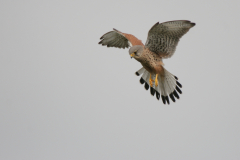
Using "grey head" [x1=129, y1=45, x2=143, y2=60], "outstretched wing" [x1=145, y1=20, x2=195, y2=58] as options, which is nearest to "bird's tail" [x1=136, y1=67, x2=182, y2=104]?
"outstretched wing" [x1=145, y1=20, x2=195, y2=58]

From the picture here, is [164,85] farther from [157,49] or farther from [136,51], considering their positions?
[136,51]

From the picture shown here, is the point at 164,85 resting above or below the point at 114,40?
below

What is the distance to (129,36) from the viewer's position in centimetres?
848

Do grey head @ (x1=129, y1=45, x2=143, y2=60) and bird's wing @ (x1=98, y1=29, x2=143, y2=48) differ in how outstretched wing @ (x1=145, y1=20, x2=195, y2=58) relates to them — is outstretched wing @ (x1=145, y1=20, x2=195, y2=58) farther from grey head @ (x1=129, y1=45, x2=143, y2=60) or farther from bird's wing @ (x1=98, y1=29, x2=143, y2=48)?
bird's wing @ (x1=98, y1=29, x2=143, y2=48)

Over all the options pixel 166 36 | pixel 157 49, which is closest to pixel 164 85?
pixel 157 49

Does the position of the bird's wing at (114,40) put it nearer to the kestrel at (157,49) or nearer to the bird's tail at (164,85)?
the kestrel at (157,49)

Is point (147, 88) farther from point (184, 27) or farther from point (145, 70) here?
point (184, 27)

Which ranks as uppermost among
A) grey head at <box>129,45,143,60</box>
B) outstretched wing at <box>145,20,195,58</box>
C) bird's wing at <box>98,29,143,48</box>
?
bird's wing at <box>98,29,143,48</box>

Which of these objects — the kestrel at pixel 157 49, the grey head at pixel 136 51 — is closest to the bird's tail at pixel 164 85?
the kestrel at pixel 157 49

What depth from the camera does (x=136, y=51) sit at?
25.9 feet

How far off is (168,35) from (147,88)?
1.93m

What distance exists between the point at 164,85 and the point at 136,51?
168 centimetres

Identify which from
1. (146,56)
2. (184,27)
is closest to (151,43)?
(146,56)

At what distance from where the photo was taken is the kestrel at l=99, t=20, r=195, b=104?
25.5 feet
